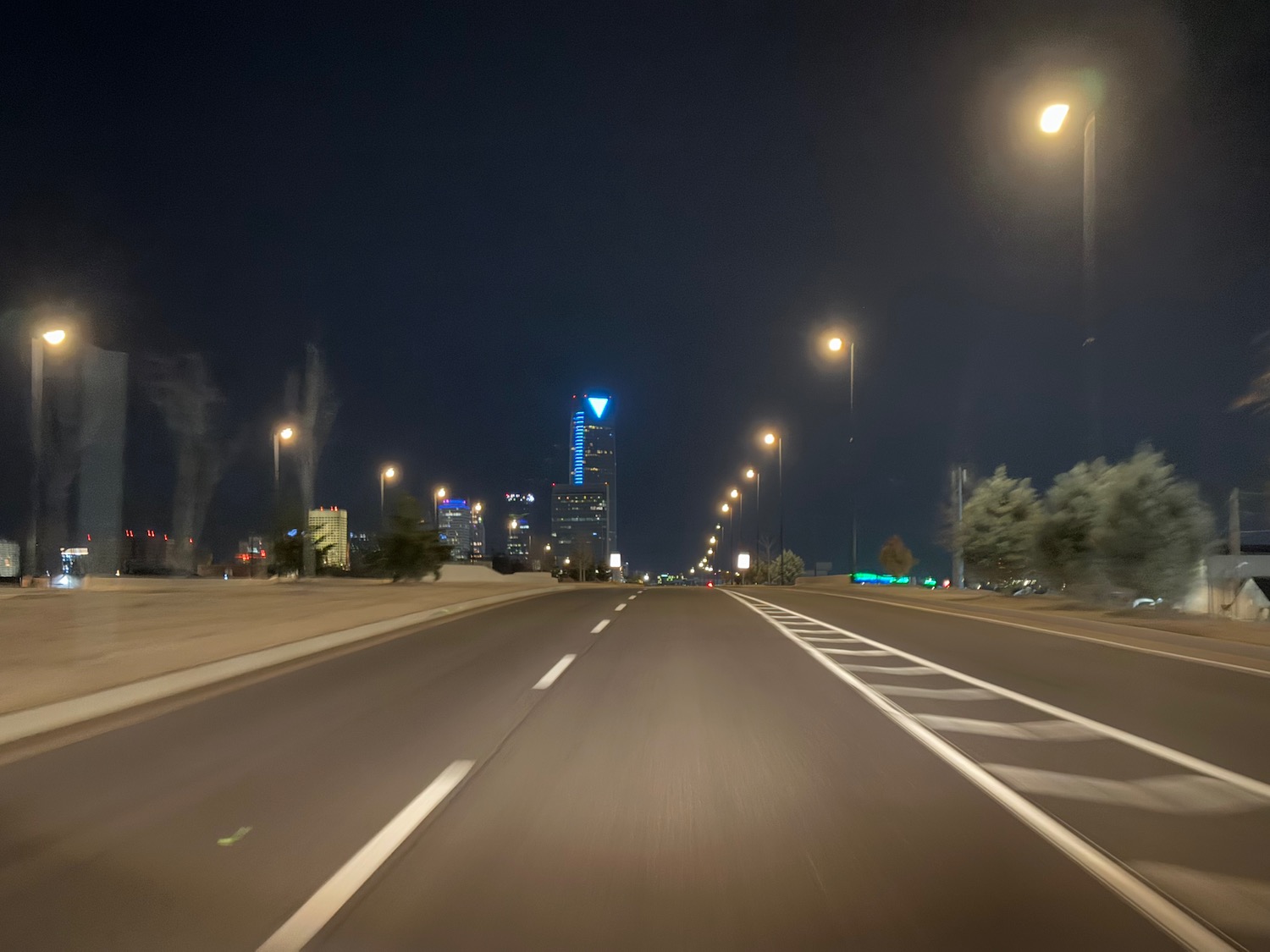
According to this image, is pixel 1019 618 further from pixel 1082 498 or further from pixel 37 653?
pixel 37 653

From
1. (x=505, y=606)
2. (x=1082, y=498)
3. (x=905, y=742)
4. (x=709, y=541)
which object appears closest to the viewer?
(x=905, y=742)

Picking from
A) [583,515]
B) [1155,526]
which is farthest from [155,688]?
[583,515]

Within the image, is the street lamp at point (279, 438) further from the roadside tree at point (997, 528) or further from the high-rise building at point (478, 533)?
the high-rise building at point (478, 533)

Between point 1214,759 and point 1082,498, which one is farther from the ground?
point 1082,498

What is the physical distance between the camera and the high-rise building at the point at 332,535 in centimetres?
5700

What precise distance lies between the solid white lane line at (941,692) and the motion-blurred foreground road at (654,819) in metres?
0.06

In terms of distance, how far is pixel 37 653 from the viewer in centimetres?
1281

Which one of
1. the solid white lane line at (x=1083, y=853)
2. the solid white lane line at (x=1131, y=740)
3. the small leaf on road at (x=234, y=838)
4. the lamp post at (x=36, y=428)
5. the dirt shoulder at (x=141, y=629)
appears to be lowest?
the small leaf on road at (x=234, y=838)

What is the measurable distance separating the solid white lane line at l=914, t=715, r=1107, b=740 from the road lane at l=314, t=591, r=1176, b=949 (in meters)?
0.58

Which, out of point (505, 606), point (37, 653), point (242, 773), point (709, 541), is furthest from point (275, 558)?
point (709, 541)

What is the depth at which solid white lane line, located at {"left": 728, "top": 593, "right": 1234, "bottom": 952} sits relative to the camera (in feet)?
14.0

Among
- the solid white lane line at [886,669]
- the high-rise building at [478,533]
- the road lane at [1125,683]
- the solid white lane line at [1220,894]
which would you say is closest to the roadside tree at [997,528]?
the road lane at [1125,683]

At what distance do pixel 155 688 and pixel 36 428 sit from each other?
22.9 m

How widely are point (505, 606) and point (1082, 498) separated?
16.4m
